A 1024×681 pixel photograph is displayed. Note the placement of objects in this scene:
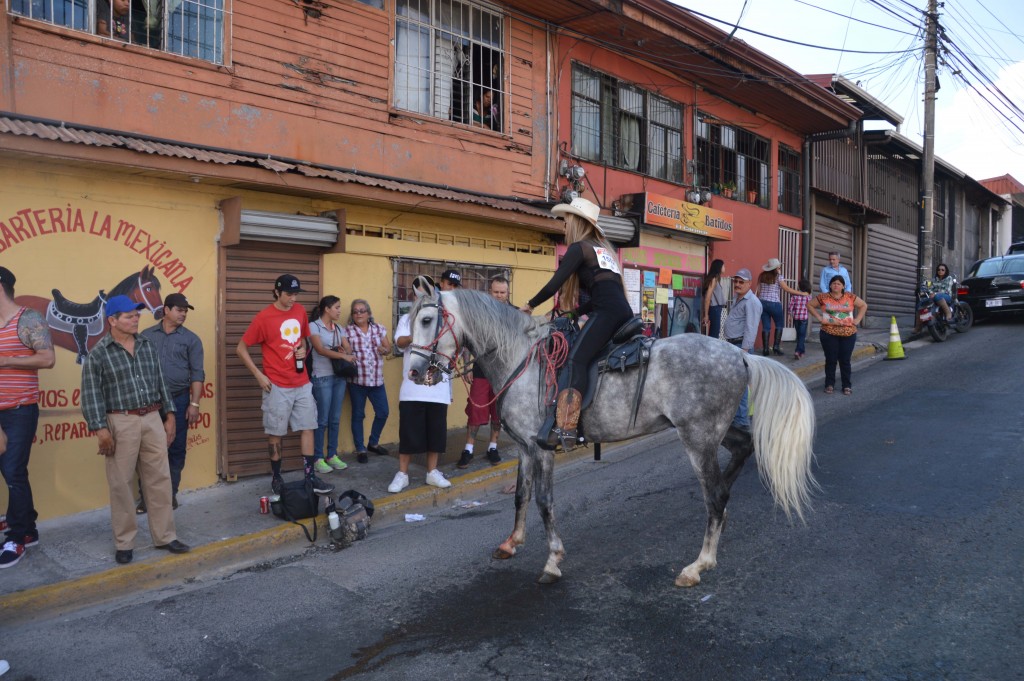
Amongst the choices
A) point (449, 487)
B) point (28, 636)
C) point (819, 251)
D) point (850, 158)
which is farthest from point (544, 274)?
point (850, 158)

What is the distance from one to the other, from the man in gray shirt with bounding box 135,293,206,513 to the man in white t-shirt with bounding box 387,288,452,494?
6.38ft

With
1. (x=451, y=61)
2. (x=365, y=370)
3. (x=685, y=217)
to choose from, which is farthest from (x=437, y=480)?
(x=685, y=217)

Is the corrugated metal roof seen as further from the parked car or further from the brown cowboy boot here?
the parked car

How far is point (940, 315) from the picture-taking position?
1659 cm

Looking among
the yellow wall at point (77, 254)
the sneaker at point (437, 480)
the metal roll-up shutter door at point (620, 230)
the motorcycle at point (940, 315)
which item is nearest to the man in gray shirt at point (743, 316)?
the metal roll-up shutter door at point (620, 230)

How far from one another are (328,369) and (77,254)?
8.80 feet

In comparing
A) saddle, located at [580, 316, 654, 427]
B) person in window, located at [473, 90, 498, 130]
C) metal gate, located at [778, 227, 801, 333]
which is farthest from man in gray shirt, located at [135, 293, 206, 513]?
metal gate, located at [778, 227, 801, 333]

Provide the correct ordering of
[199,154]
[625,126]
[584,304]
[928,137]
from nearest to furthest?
[584,304] → [199,154] → [625,126] → [928,137]

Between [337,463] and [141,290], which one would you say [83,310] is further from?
[337,463]

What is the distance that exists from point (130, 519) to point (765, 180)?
16.4m

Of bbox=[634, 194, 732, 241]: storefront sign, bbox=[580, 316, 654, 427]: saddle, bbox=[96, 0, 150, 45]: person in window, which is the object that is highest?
bbox=[96, 0, 150, 45]: person in window

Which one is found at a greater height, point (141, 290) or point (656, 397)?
point (141, 290)

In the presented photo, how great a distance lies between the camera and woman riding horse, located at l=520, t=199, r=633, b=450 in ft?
17.0

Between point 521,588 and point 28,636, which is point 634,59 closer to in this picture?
point 521,588
